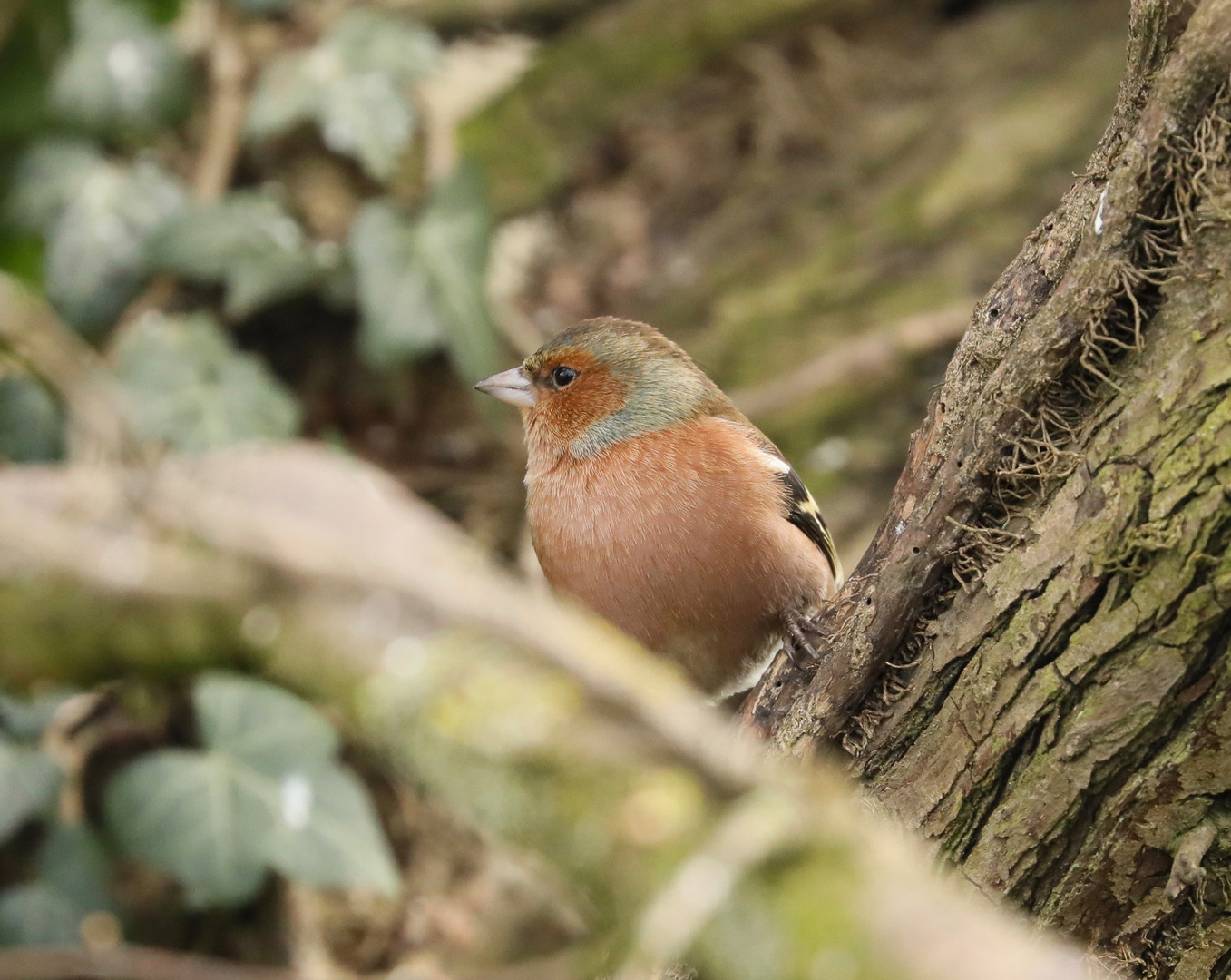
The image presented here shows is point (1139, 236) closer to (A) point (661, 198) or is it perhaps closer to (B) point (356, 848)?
(B) point (356, 848)

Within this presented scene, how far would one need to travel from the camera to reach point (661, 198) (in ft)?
24.0

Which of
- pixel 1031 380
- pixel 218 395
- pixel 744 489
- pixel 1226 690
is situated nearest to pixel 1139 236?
pixel 1031 380

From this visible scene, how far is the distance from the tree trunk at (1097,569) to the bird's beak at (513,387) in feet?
6.41

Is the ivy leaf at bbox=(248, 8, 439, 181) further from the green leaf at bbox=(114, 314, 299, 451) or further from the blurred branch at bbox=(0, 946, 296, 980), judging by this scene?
the blurred branch at bbox=(0, 946, 296, 980)

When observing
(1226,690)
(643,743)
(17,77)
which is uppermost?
(643,743)

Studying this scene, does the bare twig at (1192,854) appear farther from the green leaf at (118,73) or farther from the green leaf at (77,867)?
the green leaf at (118,73)

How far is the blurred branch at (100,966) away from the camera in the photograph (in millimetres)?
3658

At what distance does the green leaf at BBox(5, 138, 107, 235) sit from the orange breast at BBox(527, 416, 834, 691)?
9.78 feet

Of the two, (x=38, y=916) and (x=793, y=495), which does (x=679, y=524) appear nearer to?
(x=793, y=495)

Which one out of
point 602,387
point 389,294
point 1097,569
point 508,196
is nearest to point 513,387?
point 602,387

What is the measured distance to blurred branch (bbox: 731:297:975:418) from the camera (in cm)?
618

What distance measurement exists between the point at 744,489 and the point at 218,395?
257cm

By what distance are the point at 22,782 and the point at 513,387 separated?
212cm

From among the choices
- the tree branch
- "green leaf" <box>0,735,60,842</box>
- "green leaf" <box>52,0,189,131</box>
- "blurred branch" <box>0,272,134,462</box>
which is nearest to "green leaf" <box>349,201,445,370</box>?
"green leaf" <box>52,0,189,131</box>
